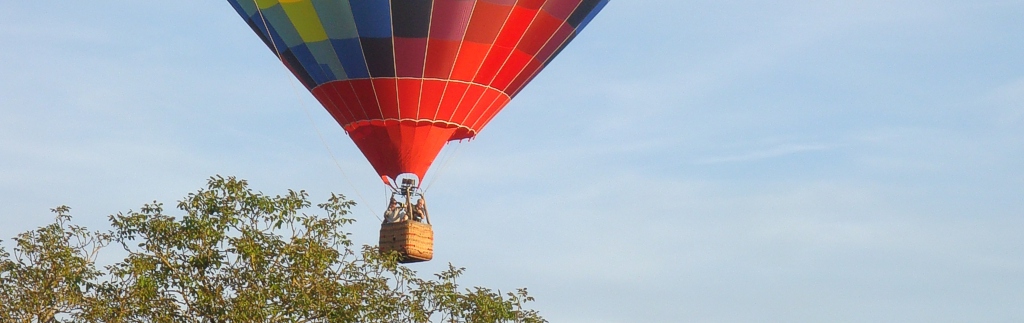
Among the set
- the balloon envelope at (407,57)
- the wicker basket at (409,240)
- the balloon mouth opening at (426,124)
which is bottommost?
the wicker basket at (409,240)

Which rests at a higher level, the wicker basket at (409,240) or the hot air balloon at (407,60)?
the hot air balloon at (407,60)

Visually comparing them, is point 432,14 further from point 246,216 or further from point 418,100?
point 246,216

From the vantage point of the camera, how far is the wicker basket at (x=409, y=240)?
1045 inches

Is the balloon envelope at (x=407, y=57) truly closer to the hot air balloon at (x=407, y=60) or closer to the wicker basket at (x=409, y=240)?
the hot air balloon at (x=407, y=60)

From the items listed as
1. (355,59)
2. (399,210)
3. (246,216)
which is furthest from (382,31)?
(246,216)

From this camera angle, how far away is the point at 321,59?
28.3 meters

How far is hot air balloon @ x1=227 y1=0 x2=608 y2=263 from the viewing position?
1098 inches

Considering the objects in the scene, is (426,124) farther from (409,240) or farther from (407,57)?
(409,240)

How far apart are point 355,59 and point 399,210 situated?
2.41 meters

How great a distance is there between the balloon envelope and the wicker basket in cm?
153

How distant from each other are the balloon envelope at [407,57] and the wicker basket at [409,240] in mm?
1529

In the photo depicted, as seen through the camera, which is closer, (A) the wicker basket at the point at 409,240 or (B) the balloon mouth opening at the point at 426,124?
(A) the wicker basket at the point at 409,240

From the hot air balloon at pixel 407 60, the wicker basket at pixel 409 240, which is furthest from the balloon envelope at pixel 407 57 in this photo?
the wicker basket at pixel 409 240

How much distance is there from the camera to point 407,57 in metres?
28.1
